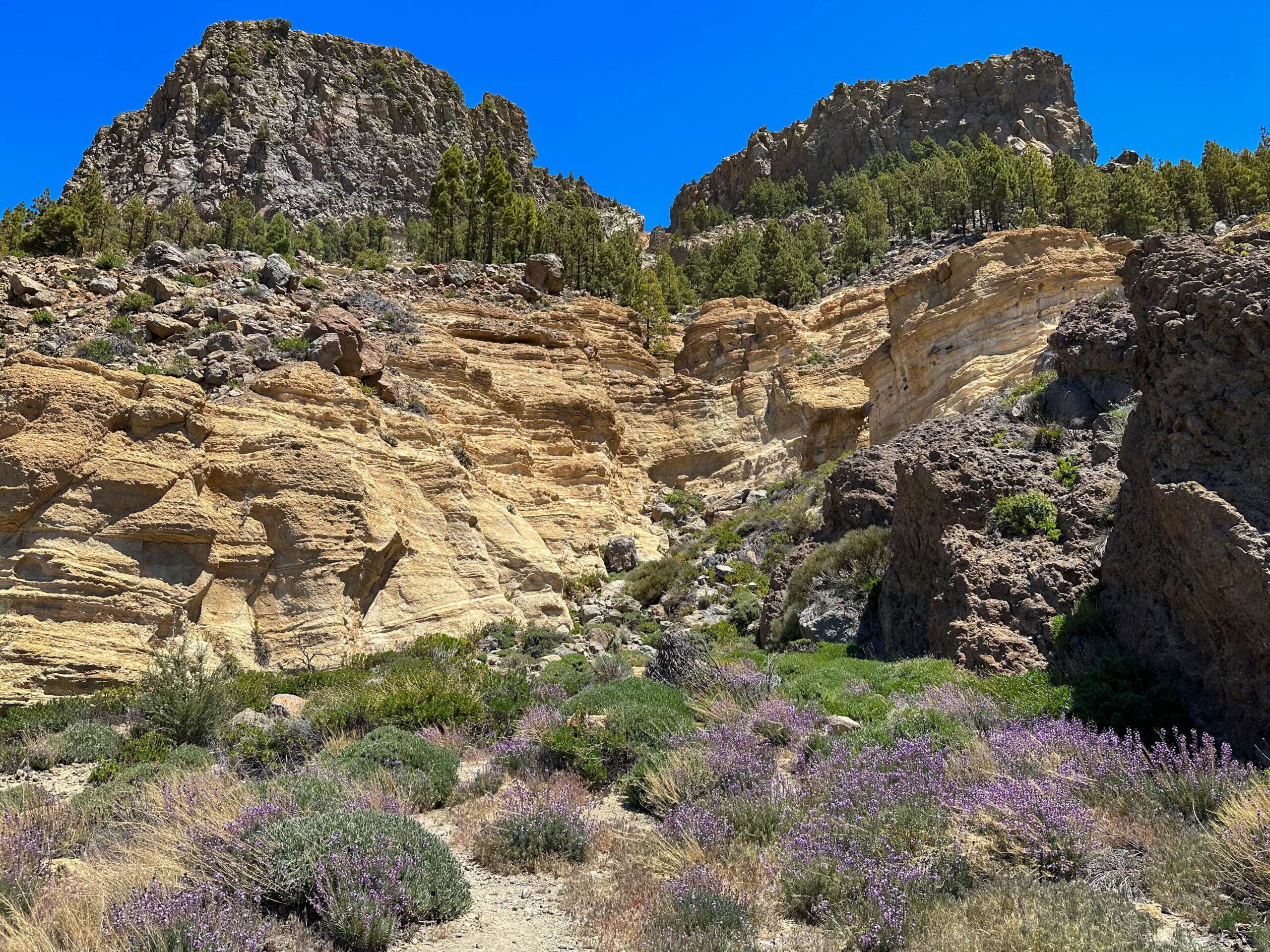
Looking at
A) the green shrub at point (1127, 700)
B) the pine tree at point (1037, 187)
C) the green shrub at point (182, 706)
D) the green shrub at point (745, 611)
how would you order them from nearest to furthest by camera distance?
1. the green shrub at point (1127, 700)
2. the green shrub at point (182, 706)
3. the green shrub at point (745, 611)
4. the pine tree at point (1037, 187)

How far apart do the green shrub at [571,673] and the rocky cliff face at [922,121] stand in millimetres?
83802

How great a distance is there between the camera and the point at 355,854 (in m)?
5.21

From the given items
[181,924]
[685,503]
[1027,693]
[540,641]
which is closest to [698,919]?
[181,924]

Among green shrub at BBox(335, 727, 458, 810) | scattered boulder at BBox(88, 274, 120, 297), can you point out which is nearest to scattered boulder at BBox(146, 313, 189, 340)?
scattered boulder at BBox(88, 274, 120, 297)

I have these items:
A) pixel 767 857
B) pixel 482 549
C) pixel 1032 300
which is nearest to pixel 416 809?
pixel 767 857

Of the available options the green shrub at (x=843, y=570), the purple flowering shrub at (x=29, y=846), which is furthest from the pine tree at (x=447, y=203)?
the purple flowering shrub at (x=29, y=846)

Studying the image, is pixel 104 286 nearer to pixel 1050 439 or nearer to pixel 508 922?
pixel 508 922

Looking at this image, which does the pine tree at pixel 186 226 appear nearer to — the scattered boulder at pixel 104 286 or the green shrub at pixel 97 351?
the scattered boulder at pixel 104 286

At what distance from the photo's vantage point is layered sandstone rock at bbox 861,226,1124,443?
25141 millimetres

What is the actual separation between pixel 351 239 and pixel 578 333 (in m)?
→ 33.1

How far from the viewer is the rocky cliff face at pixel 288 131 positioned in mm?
73062

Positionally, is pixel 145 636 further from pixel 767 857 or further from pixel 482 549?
pixel 767 857

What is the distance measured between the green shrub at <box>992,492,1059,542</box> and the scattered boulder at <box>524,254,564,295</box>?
30833 mm

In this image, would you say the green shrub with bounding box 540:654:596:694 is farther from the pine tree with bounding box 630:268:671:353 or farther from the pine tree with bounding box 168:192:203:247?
the pine tree with bounding box 168:192:203:247
